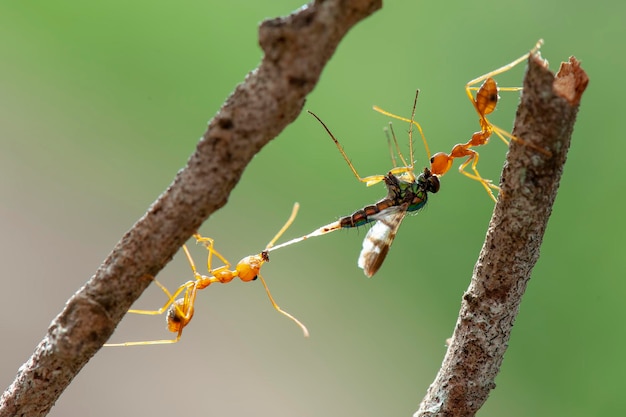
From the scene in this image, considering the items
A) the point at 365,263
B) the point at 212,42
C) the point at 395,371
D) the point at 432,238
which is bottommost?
the point at 365,263

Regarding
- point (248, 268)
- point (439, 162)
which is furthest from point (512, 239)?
point (248, 268)

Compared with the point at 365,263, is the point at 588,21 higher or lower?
higher

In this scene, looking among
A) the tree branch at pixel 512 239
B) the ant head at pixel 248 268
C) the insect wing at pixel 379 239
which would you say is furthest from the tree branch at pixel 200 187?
the insect wing at pixel 379 239

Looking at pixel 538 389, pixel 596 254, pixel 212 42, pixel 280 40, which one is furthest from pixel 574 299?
pixel 280 40

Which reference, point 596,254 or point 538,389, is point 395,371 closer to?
point 538,389

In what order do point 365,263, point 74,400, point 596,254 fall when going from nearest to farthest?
point 365,263 < point 596,254 < point 74,400

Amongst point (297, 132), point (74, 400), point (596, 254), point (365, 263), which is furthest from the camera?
point (297, 132)

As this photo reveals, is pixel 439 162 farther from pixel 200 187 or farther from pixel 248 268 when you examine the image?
pixel 200 187

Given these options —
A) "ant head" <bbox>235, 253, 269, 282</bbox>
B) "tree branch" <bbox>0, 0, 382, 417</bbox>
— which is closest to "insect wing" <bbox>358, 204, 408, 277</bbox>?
"ant head" <bbox>235, 253, 269, 282</bbox>
